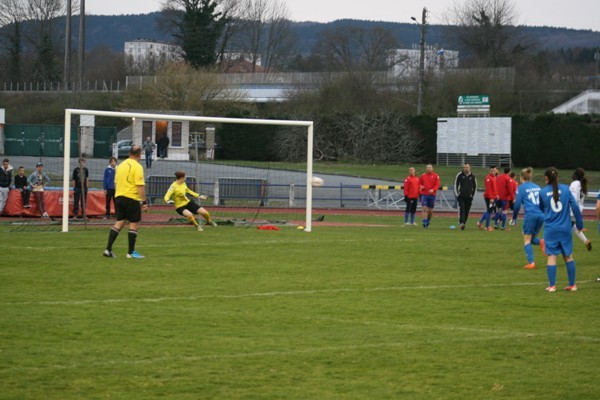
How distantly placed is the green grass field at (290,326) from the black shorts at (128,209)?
2.72ft

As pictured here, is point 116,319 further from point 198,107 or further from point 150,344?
point 198,107

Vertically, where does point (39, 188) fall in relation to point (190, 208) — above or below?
above

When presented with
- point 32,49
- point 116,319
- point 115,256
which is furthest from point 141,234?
point 32,49

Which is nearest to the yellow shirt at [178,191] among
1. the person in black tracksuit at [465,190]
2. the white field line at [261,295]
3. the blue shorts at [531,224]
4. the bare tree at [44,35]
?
the person in black tracksuit at [465,190]

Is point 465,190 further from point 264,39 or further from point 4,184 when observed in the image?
point 264,39

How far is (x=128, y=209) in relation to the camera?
17.5 m

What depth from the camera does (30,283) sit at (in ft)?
46.8

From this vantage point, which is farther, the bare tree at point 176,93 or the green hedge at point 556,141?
the bare tree at point 176,93

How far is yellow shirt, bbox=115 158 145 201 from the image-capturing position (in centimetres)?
1744

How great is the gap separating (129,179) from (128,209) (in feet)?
1.76

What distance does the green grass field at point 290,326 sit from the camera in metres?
8.56

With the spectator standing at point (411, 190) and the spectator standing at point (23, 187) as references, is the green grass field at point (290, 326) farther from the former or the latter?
the spectator standing at point (23, 187)

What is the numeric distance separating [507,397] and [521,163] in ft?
167

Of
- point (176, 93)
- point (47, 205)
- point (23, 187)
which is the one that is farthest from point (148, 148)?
point (176, 93)
